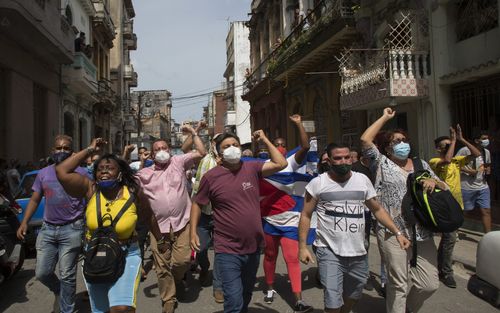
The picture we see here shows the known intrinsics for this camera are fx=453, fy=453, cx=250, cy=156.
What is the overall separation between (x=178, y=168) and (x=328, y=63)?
12.0 m

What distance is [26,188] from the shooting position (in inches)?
346

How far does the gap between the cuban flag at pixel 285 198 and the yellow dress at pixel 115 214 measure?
2072mm

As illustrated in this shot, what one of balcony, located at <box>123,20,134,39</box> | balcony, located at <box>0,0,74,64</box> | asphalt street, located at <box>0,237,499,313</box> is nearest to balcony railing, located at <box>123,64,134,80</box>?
balcony, located at <box>123,20,134,39</box>

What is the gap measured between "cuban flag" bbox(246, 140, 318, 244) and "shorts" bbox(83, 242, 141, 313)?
2.09 metres

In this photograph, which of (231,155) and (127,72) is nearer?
(231,155)

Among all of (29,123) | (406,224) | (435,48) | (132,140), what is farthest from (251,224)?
(132,140)

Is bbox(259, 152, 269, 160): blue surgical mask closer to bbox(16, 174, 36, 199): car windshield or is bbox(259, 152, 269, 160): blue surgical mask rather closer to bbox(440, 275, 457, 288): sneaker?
bbox(440, 275, 457, 288): sneaker

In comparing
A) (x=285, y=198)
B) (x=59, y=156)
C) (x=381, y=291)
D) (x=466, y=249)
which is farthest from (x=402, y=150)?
(x=466, y=249)

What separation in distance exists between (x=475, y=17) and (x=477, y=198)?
4.78 metres

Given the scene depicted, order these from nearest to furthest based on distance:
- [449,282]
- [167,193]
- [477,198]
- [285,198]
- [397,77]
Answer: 1. [167,193]
2. [285,198]
3. [449,282]
4. [477,198]
5. [397,77]

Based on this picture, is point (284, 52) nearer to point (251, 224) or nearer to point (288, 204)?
point (288, 204)

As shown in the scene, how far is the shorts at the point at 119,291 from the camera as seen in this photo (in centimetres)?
339

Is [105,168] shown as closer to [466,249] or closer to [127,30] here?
[466,249]

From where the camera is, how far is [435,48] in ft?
35.3
